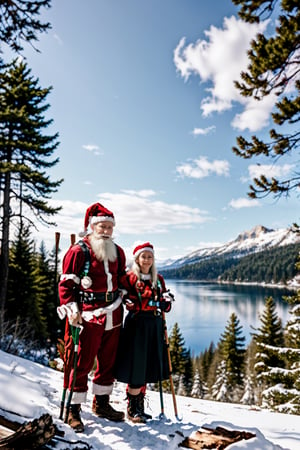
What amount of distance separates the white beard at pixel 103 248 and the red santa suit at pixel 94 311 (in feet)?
0.17

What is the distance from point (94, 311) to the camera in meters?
3.33

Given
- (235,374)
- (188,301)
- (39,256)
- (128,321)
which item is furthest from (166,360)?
(188,301)

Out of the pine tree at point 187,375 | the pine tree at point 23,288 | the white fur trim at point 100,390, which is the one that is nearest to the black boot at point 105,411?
the white fur trim at point 100,390

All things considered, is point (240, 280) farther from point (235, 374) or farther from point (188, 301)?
point (235, 374)

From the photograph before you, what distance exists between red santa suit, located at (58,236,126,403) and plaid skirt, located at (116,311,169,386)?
0.38 feet

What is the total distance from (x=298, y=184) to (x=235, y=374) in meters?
A: 31.4

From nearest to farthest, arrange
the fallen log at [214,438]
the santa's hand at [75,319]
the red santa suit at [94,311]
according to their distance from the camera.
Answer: the fallen log at [214,438], the santa's hand at [75,319], the red santa suit at [94,311]

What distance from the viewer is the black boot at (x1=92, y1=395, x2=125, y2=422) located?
334cm

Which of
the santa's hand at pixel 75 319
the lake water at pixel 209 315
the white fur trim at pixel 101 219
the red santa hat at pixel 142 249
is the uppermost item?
the white fur trim at pixel 101 219

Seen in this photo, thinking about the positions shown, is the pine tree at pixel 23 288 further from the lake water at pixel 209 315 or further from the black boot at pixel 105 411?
the lake water at pixel 209 315

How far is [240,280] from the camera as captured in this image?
183 metres

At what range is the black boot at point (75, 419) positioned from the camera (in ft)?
9.72

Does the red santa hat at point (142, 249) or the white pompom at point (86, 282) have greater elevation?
the red santa hat at point (142, 249)

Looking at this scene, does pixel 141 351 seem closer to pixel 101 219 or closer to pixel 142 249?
pixel 142 249
